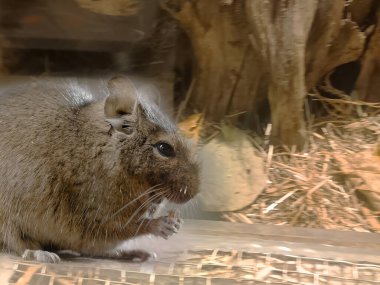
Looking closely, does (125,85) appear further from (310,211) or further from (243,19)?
(310,211)

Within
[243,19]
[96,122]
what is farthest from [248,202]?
[96,122]

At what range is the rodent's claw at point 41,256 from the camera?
2.67 meters

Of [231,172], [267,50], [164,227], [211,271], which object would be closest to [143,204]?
[164,227]

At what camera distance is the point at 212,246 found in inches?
111

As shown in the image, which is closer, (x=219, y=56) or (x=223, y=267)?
(x=223, y=267)

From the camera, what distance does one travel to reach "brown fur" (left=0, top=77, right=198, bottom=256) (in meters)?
2.64

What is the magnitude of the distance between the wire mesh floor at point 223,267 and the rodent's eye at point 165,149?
43 centimetres

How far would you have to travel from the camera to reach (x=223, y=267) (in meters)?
2.64

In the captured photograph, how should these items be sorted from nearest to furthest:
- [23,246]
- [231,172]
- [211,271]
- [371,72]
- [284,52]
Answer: [211,271], [23,246], [284,52], [231,172], [371,72]

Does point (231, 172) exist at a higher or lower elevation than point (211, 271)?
higher

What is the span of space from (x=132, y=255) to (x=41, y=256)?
0.37 m

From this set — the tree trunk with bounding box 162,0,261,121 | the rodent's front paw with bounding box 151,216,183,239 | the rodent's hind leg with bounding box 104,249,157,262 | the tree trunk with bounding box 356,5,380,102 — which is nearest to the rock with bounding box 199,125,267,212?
the tree trunk with bounding box 162,0,261,121

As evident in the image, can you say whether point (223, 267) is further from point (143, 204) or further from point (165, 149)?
point (165, 149)

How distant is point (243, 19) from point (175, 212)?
4.03ft
